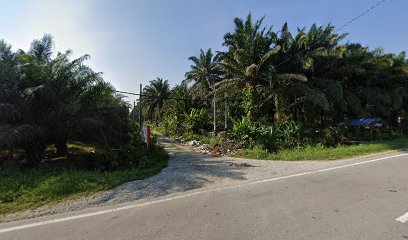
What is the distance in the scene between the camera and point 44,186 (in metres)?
5.87

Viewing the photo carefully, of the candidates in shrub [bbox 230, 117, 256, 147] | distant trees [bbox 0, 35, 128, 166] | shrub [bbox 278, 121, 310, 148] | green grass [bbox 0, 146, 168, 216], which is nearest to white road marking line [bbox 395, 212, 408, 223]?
green grass [bbox 0, 146, 168, 216]

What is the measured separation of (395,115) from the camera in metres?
24.3

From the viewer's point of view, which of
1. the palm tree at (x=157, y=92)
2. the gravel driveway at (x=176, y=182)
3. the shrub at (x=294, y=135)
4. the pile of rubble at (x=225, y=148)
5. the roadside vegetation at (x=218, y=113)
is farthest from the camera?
the palm tree at (x=157, y=92)

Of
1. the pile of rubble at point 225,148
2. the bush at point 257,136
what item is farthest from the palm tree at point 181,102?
the bush at point 257,136

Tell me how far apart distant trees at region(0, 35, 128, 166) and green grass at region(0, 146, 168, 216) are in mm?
1349

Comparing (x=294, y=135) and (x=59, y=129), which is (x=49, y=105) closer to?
(x=59, y=129)

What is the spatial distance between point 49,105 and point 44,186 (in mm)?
4086

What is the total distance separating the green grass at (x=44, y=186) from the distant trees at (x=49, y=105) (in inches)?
53.1

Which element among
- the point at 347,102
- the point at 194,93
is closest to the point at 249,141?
the point at 347,102

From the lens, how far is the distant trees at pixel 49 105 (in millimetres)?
8227

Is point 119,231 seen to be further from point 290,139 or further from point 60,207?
point 290,139

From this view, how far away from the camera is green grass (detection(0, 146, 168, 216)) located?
5.14 metres

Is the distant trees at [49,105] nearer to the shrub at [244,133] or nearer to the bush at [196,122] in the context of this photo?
the shrub at [244,133]

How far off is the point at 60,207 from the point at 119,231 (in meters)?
1.78
